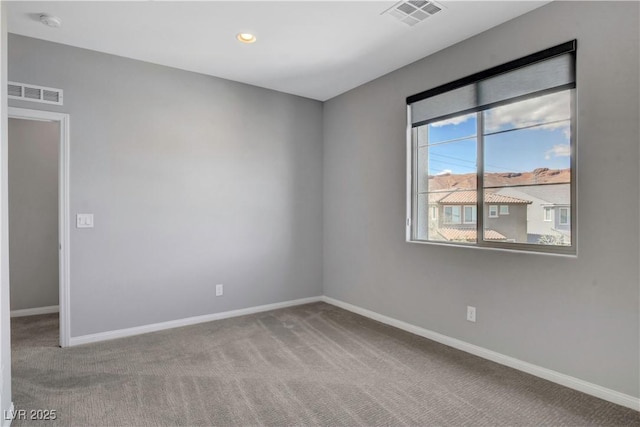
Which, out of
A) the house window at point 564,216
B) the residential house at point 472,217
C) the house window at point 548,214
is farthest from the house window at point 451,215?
the house window at point 564,216

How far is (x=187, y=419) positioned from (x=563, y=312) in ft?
8.62

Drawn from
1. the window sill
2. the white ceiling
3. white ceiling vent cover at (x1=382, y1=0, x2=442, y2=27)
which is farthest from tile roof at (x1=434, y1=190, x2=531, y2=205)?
white ceiling vent cover at (x1=382, y1=0, x2=442, y2=27)

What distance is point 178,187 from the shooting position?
382cm

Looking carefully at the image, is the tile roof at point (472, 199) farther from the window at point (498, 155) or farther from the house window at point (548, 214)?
the house window at point (548, 214)

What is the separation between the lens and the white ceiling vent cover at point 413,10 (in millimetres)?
2594

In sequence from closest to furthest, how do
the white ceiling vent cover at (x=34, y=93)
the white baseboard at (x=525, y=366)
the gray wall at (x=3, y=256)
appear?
1. the gray wall at (x=3, y=256)
2. the white baseboard at (x=525, y=366)
3. the white ceiling vent cover at (x=34, y=93)

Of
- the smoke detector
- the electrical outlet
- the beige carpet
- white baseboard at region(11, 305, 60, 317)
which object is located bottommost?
the beige carpet

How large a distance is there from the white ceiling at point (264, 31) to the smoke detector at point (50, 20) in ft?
0.13

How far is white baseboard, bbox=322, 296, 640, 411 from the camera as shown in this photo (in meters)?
2.26

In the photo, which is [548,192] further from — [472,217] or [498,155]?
[472,217]

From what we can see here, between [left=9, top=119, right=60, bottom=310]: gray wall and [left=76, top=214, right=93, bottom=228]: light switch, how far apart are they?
5.03ft

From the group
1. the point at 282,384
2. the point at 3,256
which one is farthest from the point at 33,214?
the point at 282,384

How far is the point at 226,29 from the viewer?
296 cm

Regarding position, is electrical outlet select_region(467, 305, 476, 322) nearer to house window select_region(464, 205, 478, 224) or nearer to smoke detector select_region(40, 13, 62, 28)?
house window select_region(464, 205, 478, 224)
